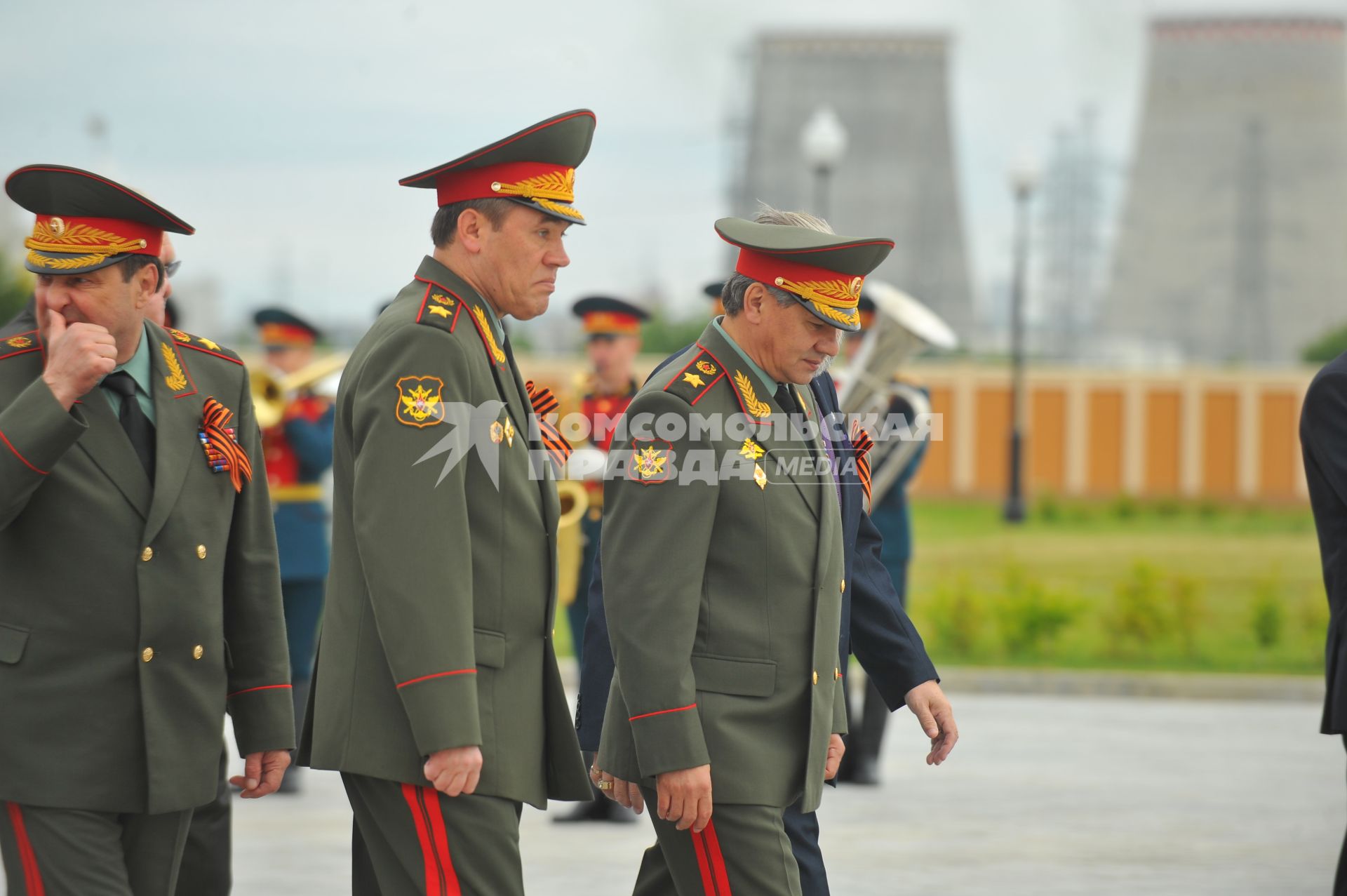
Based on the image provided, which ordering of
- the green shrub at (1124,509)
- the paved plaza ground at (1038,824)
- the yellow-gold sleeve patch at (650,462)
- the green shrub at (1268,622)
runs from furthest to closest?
the green shrub at (1124,509)
the green shrub at (1268,622)
the paved plaza ground at (1038,824)
the yellow-gold sleeve patch at (650,462)

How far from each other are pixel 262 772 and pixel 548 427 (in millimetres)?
954

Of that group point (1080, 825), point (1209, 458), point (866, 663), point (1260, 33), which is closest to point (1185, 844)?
point (1080, 825)

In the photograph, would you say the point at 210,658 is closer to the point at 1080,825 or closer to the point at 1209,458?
the point at 1080,825

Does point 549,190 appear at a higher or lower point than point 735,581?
higher

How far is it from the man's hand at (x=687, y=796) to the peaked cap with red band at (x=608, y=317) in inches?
185

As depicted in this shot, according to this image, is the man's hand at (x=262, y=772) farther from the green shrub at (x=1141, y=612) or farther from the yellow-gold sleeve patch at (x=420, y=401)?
the green shrub at (x=1141, y=612)

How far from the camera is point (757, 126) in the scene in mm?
50875

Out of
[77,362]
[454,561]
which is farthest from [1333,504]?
[77,362]

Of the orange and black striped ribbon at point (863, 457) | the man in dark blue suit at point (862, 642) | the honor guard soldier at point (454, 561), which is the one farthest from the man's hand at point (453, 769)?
the orange and black striped ribbon at point (863, 457)

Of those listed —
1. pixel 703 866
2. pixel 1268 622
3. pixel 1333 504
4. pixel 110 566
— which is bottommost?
pixel 1268 622

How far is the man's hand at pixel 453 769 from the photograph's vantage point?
328cm

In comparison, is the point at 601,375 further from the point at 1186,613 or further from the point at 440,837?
the point at 1186,613

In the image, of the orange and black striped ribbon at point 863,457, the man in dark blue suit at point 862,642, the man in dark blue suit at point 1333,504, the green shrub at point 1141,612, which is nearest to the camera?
the man in dark blue suit at point 862,642

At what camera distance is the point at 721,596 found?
3709mm
